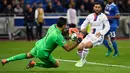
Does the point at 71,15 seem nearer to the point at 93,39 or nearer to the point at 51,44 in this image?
the point at 93,39

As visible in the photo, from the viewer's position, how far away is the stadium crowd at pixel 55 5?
2817 centimetres

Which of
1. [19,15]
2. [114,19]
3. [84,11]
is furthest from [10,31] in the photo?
[114,19]

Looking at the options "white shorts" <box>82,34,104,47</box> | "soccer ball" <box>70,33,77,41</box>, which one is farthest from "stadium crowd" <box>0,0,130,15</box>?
"soccer ball" <box>70,33,77,41</box>

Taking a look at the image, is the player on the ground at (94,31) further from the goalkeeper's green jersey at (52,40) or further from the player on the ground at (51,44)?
the goalkeeper's green jersey at (52,40)

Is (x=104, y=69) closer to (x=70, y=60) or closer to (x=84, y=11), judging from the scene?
(x=70, y=60)

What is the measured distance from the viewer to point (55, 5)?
96.9ft

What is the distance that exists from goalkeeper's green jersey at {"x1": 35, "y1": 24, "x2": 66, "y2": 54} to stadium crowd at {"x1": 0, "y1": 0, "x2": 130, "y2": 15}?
15928mm

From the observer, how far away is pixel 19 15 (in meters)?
28.5

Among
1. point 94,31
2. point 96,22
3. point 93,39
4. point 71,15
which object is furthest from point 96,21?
point 71,15

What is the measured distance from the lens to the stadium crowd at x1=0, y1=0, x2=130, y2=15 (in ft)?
92.4

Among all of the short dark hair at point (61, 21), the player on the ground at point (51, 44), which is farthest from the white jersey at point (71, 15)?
the short dark hair at point (61, 21)

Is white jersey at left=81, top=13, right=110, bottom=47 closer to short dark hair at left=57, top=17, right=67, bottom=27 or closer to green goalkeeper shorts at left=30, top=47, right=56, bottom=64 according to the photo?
green goalkeeper shorts at left=30, top=47, right=56, bottom=64

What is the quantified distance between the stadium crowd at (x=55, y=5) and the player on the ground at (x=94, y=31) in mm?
12767

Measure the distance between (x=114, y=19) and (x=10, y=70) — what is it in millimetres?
6596
